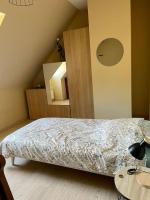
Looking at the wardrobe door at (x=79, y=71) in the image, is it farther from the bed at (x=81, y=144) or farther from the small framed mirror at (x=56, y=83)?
the bed at (x=81, y=144)

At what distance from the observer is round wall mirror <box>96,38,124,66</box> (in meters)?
3.23

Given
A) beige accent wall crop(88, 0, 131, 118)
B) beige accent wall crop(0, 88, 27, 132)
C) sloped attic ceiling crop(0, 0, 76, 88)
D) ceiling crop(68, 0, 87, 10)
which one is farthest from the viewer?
beige accent wall crop(0, 88, 27, 132)

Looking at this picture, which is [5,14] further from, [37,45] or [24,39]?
[37,45]

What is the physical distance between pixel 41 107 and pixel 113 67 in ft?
6.99

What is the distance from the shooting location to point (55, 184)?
2029mm

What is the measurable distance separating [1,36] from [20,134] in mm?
1616

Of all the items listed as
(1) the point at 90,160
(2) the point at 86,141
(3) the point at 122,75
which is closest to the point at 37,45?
(3) the point at 122,75

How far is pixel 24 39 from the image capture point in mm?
3316

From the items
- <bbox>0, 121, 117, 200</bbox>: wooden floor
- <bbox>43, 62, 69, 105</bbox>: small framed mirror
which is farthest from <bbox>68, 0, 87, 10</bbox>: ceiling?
<bbox>0, 121, 117, 200</bbox>: wooden floor

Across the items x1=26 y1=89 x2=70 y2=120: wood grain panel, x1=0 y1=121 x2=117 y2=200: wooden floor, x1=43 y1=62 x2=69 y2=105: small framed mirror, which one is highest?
x1=43 y1=62 x2=69 y2=105: small framed mirror

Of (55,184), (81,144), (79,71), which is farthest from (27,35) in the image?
(55,184)

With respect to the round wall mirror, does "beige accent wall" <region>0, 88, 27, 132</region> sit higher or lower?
lower

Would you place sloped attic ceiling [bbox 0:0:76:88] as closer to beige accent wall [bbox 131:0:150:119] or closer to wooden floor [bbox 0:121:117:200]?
beige accent wall [bbox 131:0:150:119]

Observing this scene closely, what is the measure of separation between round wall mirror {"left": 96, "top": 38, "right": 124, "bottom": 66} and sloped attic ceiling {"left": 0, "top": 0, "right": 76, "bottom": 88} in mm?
1181
